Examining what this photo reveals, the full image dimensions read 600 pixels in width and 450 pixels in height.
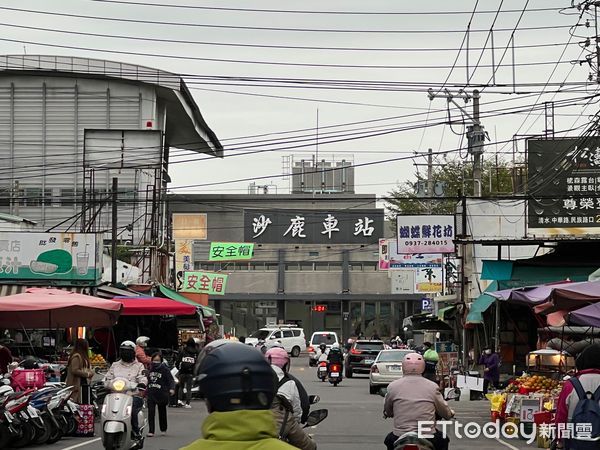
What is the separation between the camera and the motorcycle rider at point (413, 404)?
1052cm

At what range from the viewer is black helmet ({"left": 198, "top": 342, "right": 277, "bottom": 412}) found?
12.3 feet

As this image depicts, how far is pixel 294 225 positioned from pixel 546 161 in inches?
1300

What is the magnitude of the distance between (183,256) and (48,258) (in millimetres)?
25145

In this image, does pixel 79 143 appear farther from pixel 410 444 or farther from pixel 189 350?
pixel 410 444

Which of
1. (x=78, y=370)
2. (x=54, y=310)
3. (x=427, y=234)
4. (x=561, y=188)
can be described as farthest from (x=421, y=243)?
(x=78, y=370)

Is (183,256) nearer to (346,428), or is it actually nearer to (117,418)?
(346,428)

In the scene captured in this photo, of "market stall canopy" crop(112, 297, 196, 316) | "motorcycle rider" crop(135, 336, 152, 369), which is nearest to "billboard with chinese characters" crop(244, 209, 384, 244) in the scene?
Answer: "market stall canopy" crop(112, 297, 196, 316)

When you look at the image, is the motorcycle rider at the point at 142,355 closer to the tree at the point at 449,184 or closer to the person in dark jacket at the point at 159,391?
the person in dark jacket at the point at 159,391

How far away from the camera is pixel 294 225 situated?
221 ft

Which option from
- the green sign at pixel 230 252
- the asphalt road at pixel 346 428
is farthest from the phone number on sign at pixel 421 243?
the green sign at pixel 230 252

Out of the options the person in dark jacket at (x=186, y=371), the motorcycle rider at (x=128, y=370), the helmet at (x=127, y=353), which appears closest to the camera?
the motorcycle rider at (x=128, y=370)

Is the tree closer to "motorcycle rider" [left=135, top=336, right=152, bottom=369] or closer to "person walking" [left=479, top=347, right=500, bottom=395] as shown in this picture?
"person walking" [left=479, top=347, right=500, bottom=395]

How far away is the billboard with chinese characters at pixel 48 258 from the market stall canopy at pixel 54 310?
8859 millimetres

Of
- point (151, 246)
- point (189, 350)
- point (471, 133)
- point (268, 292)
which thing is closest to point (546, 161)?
point (471, 133)
